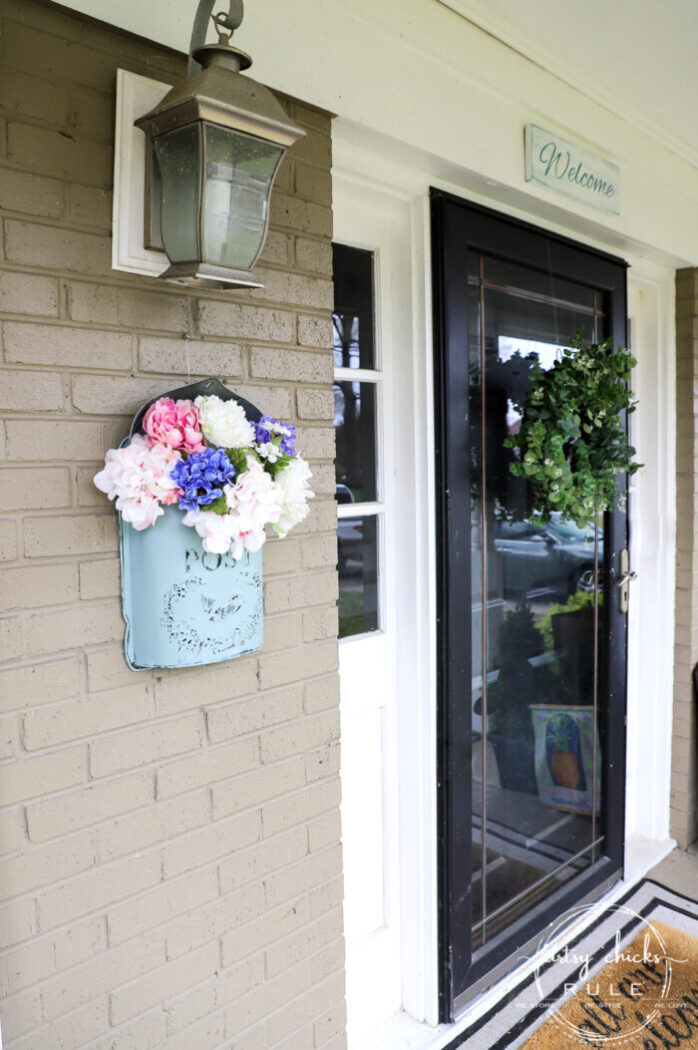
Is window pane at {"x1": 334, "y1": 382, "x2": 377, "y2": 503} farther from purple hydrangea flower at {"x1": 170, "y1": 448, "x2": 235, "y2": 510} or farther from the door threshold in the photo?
the door threshold

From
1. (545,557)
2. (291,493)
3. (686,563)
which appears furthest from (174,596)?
(686,563)

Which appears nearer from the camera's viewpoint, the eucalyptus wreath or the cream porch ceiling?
the cream porch ceiling

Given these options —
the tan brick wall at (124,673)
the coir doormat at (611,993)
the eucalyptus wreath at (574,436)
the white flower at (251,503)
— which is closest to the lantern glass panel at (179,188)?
the tan brick wall at (124,673)

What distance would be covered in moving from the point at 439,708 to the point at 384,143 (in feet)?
4.69

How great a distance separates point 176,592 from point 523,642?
1431 mm

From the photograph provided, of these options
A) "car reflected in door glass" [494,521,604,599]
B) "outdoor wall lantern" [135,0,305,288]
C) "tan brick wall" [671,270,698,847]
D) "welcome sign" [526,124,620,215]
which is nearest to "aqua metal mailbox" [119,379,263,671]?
"outdoor wall lantern" [135,0,305,288]

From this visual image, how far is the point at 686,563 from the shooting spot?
9.96 feet

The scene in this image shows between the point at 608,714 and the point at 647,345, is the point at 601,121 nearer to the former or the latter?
the point at 647,345

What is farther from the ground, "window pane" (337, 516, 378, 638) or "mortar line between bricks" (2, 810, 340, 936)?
"window pane" (337, 516, 378, 638)

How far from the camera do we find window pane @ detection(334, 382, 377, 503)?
1928 millimetres

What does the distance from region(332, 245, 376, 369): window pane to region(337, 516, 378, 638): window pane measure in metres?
0.42

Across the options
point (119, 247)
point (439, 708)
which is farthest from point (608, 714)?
point (119, 247)

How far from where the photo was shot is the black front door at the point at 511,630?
203 centimetres

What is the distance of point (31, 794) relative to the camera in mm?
1191
